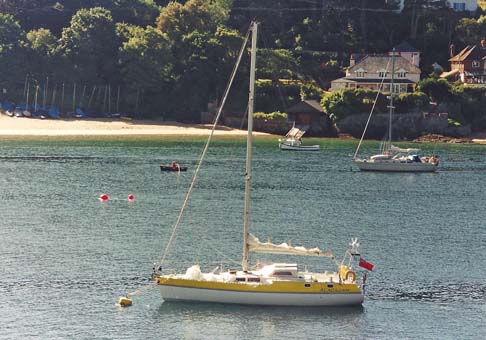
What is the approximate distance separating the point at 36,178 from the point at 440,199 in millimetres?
Result: 44898

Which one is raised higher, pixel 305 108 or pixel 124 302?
pixel 305 108

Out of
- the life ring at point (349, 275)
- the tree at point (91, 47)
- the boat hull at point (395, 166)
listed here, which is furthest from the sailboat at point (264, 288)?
the tree at point (91, 47)

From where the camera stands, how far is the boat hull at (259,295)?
211 ft

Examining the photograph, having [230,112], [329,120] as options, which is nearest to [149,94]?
[230,112]

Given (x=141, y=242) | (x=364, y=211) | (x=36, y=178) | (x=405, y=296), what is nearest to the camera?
(x=405, y=296)

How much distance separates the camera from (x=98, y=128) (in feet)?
594

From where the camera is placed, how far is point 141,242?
84.9 m

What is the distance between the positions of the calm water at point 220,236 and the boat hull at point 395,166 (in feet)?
8.18

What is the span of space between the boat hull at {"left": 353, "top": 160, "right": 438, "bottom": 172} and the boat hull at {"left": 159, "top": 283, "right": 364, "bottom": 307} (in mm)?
75862

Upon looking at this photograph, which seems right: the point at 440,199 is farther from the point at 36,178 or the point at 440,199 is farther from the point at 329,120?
the point at 329,120

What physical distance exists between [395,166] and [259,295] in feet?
267

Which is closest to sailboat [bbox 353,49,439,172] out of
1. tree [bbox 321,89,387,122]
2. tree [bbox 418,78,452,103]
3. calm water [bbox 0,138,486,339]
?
calm water [bbox 0,138,486,339]

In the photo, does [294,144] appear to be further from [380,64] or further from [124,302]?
A: [124,302]

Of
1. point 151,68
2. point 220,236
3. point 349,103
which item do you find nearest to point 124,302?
point 220,236
